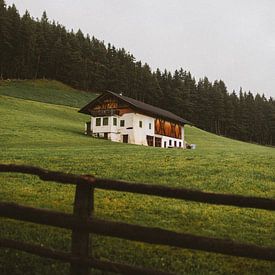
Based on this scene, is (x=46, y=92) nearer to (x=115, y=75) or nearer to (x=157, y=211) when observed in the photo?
(x=115, y=75)

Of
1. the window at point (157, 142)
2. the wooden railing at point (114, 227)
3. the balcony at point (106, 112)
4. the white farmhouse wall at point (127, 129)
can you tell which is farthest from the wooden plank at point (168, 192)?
the window at point (157, 142)

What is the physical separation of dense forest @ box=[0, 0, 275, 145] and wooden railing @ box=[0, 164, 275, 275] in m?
111

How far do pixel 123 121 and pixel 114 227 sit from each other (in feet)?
209

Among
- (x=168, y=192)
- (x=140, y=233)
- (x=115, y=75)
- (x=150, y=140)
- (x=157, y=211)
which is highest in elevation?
(x=115, y=75)

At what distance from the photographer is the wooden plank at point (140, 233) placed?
6.00m

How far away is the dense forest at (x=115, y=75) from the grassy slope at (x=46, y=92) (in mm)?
7090

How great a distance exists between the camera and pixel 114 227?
6.61m

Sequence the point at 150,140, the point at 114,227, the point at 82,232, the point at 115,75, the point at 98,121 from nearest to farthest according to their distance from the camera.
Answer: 1. the point at 114,227
2. the point at 82,232
3. the point at 98,121
4. the point at 150,140
5. the point at 115,75

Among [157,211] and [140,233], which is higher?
[140,233]

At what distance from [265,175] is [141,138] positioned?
1902 inches

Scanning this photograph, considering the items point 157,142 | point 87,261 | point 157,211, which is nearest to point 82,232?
point 87,261

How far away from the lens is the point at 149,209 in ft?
46.5

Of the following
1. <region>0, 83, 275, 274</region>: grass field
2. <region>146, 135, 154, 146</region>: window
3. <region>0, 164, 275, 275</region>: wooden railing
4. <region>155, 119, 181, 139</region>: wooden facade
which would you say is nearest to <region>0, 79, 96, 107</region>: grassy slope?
<region>155, 119, 181, 139</region>: wooden facade

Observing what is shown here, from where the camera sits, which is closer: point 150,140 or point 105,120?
point 105,120
